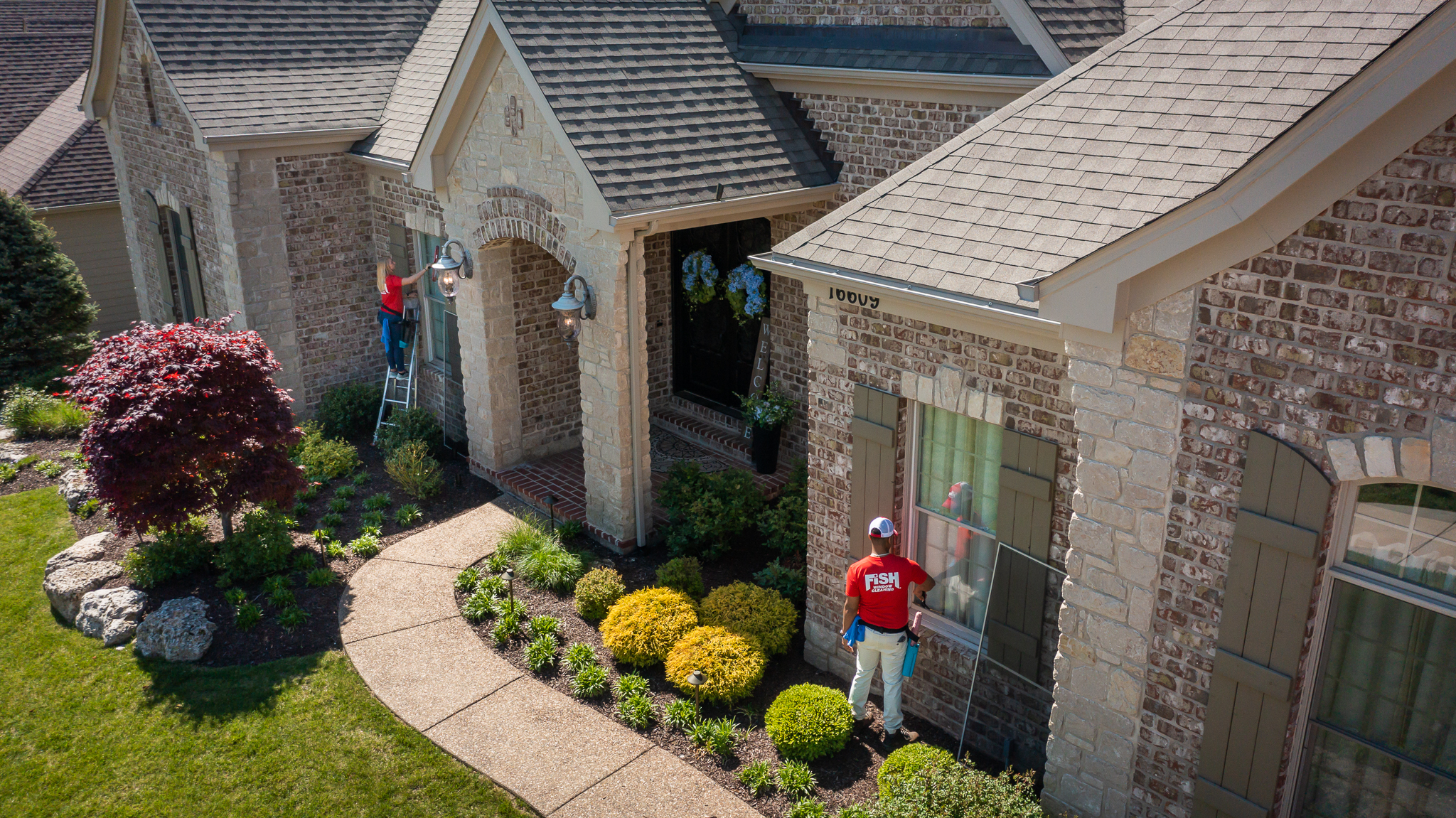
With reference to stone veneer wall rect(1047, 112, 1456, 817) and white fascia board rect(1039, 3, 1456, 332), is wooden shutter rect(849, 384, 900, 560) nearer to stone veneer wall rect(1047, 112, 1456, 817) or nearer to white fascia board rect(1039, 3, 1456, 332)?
stone veneer wall rect(1047, 112, 1456, 817)

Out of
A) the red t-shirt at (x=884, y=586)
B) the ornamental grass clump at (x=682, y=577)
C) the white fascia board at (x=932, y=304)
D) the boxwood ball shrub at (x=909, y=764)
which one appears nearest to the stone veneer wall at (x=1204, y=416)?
the white fascia board at (x=932, y=304)

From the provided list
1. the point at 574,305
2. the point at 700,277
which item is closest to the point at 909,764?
the point at 574,305

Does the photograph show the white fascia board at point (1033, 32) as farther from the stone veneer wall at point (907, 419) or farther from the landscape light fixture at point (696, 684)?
the landscape light fixture at point (696, 684)

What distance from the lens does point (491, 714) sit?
8.53 meters

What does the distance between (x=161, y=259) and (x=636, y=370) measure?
10.7 m

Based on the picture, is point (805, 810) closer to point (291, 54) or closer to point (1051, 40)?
point (1051, 40)

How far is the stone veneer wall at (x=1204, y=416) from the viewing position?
482cm

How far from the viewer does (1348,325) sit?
16.6ft

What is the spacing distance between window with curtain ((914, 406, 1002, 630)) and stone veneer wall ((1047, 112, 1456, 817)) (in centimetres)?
122

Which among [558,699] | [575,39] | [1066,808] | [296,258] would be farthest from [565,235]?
[1066,808]

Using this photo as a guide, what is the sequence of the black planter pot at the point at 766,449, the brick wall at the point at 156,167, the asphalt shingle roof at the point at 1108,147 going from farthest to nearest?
the brick wall at the point at 156,167, the black planter pot at the point at 766,449, the asphalt shingle roof at the point at 1108,147

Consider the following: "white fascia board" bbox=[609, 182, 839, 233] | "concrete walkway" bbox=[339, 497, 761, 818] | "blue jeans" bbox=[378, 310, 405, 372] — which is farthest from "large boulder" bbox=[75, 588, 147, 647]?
"white fascia board" bbox=[609, 182, 839, 233]

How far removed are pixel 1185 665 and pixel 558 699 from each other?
506 cm

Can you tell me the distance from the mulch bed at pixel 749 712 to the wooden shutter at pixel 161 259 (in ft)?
33.6
